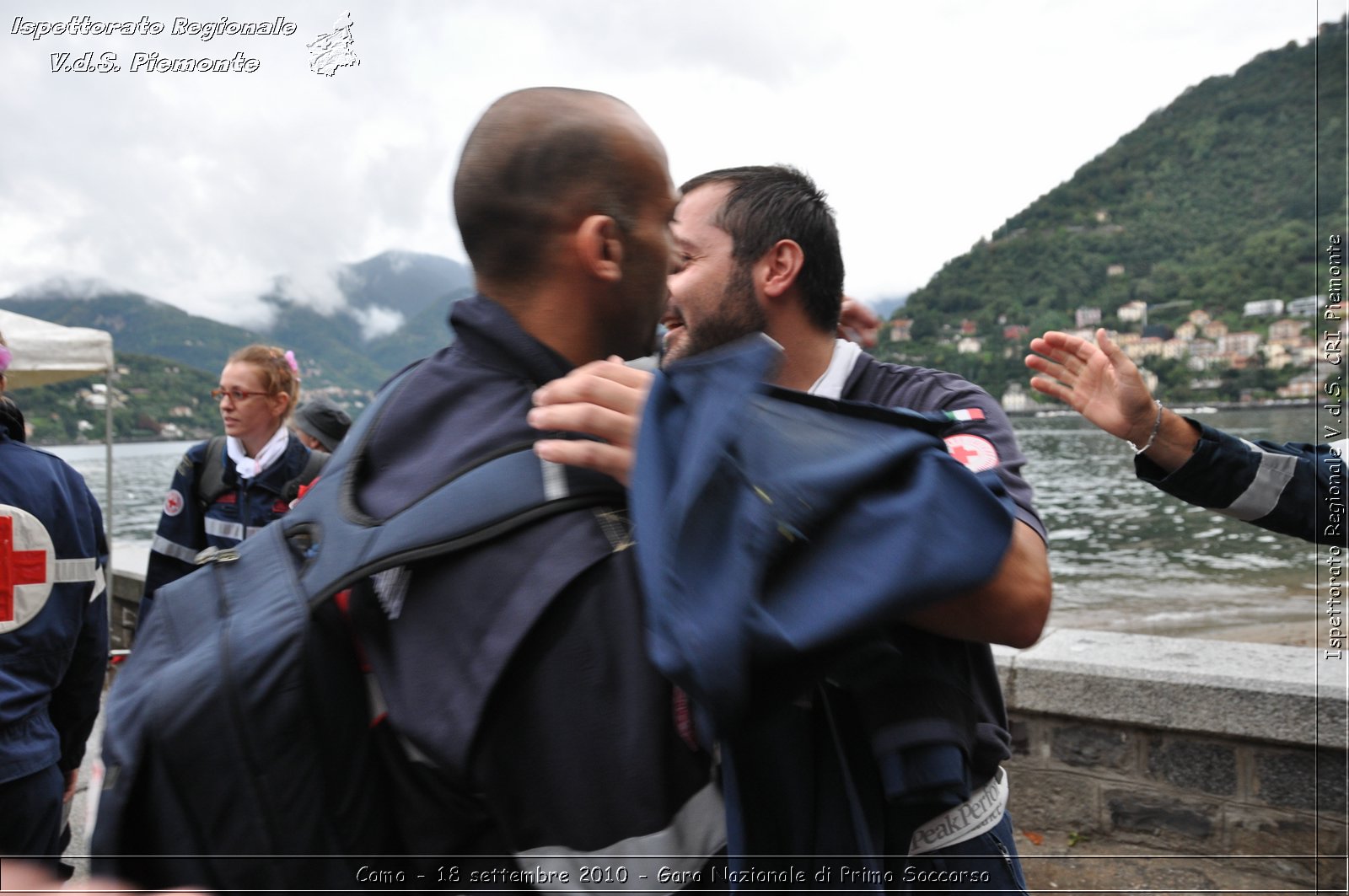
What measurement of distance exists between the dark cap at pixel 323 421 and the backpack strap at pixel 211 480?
1.05 m

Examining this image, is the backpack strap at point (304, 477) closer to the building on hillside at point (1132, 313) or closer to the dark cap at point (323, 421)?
the dark cap at point (323, 421)

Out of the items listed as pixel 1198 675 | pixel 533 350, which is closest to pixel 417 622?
pixel 533 350

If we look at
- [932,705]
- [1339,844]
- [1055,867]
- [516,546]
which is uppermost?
[516,546]

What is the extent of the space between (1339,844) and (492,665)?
154 inches

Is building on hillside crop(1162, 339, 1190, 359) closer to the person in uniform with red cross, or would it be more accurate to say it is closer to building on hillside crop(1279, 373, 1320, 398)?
building on hillside crop(1279, 373, 1320, 398)

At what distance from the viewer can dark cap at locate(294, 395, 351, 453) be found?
5844mm

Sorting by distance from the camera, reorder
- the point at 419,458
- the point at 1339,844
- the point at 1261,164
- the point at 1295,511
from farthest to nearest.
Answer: the point at 1261,164, the point at 1339,844, the point at 1295,511, the point at 419,458

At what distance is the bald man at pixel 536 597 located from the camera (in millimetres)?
874

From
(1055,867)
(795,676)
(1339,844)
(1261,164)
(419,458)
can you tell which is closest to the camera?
(795,676)

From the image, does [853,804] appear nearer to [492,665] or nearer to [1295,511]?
[492,665]

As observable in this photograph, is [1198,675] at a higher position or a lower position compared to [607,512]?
lower

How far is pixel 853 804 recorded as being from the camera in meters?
1.00

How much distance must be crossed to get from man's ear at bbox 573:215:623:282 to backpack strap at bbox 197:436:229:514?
420 cm

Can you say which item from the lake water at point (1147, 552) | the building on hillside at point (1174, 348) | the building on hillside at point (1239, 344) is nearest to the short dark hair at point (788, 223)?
the lake water at point (1147, 552)
